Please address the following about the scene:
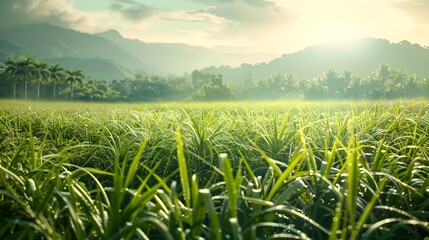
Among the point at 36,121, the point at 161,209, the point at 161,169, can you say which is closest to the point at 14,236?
the point at 161,209

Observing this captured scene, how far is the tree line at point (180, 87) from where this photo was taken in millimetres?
72613

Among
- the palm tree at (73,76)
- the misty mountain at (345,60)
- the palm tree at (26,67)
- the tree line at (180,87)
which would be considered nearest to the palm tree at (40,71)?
the tree line at (180,87)

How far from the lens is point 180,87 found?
104250 millimetres

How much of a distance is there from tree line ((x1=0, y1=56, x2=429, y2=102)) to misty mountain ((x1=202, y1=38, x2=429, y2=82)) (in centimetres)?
6731

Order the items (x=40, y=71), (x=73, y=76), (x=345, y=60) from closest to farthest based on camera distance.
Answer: (x=40, y=71), (x=73, y=76), (x=345, y=60)

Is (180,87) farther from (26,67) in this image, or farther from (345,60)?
(345,60)

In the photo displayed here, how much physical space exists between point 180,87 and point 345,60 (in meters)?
99.9

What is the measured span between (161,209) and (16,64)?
264 ft

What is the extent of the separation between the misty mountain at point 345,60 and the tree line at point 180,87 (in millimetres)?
67308

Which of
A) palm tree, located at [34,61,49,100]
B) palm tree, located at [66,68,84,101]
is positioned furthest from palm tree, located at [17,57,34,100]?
palm tree, located at [66,68,84,101]

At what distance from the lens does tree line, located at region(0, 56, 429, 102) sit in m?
72.6

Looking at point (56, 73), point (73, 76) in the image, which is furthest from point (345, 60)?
point (56, 73)

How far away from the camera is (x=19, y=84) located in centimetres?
8712

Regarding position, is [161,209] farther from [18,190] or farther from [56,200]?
[18,190]
